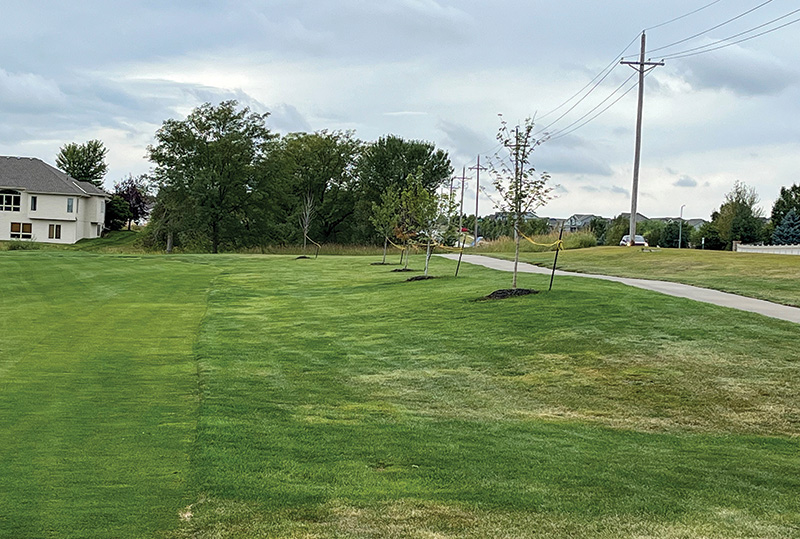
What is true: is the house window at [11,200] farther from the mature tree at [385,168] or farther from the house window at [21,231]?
the mature tree at [385,168]

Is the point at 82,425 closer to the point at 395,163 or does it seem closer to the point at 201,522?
the point at 201,522

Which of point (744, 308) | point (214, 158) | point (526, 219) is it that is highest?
point (214, 158)

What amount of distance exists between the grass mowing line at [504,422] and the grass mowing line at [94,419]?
0.41m

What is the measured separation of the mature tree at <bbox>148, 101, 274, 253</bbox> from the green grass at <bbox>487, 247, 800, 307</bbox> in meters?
40.6

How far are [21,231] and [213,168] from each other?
2083 cm

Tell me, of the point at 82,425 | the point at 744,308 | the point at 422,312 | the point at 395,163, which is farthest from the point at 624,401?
the point at 395,163

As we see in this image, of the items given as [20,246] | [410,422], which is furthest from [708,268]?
[20,246]

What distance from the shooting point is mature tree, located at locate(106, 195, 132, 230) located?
91688mm

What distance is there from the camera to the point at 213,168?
238 ft

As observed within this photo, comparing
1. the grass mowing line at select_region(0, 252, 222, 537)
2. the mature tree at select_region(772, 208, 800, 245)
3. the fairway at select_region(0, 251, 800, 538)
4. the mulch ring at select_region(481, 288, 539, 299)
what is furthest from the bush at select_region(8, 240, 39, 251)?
the mature tree at select_region(772, 208, 800, 245)

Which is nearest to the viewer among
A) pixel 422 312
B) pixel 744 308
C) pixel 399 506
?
pixel 399 506

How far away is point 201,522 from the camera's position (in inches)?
203

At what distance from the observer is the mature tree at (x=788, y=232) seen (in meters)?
73.0

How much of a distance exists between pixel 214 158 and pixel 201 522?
70.7 metres
